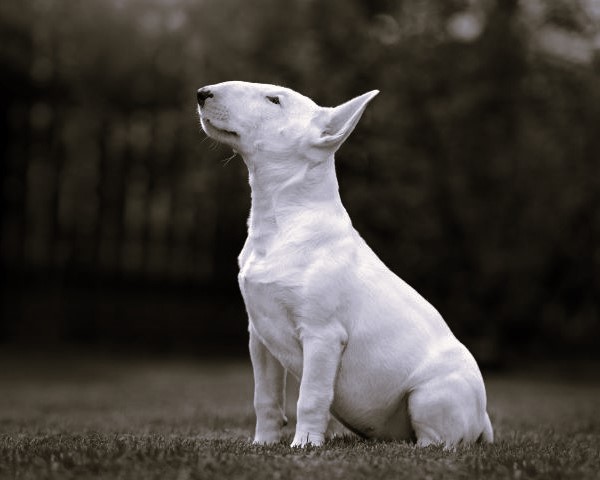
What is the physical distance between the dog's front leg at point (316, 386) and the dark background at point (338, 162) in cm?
1168

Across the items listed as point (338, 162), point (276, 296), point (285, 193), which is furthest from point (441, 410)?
point (338, 162)

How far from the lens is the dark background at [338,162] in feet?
57.4

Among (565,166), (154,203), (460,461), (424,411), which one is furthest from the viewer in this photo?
(154,203)

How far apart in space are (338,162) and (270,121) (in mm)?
11465

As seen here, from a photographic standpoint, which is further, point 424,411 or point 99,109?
point 99,109

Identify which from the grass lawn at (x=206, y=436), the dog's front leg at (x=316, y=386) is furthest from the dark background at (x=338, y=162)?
the dog's front leg at (x=316, y=386)

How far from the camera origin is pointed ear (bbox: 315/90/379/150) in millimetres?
5391

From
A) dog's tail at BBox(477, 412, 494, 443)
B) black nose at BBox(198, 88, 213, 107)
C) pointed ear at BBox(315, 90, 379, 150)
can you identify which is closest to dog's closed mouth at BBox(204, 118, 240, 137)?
black nose at BBox(198, 88, 213, 107)

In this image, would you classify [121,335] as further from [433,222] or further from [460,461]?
[460,461]

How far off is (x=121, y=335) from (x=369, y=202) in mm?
6236

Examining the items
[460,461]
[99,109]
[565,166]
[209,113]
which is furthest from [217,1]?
[460,461]

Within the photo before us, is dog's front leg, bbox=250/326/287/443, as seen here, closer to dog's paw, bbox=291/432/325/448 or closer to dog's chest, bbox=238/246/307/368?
dog's chest, bbox=238/246/307/368

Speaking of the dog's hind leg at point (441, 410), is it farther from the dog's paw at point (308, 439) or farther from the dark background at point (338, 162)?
the dark background at point (338, 162)

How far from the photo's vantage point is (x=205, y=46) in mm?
18719
